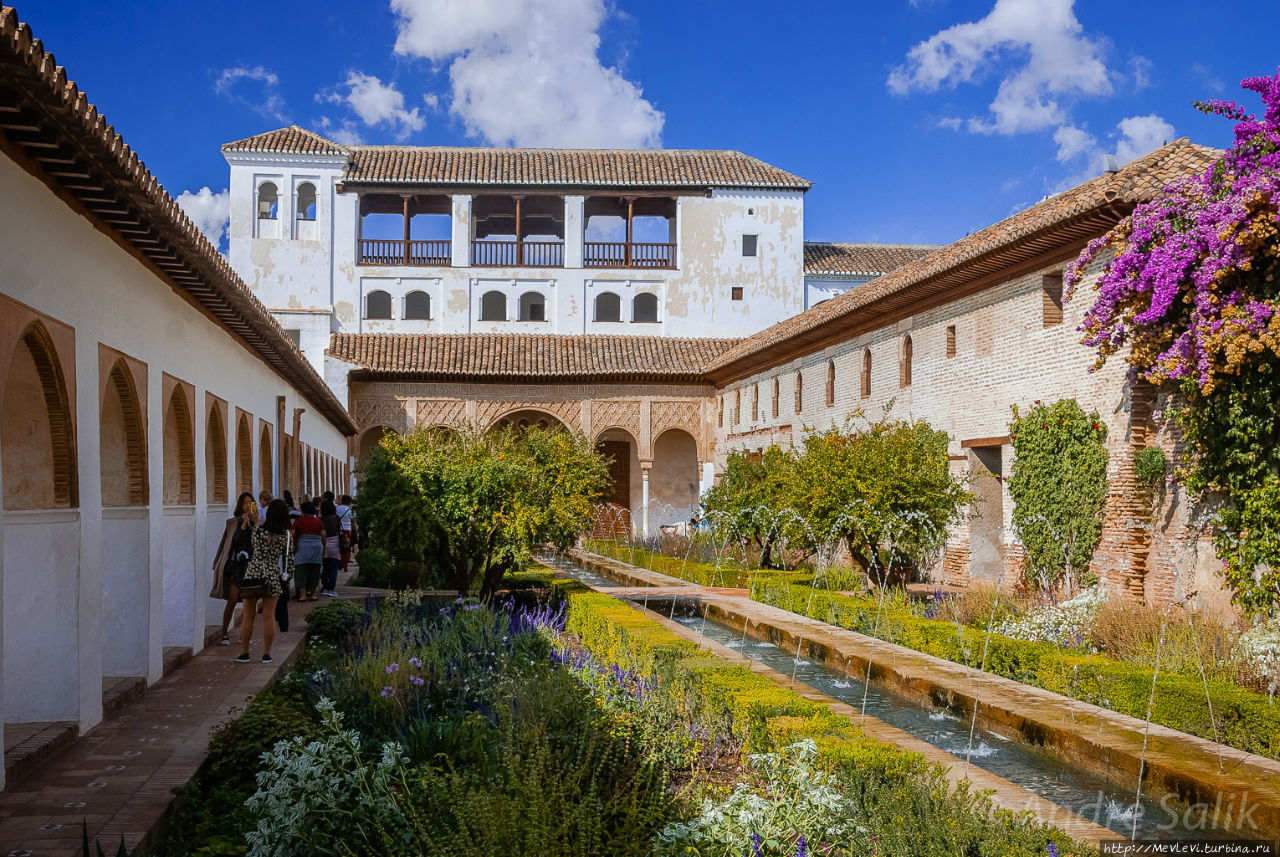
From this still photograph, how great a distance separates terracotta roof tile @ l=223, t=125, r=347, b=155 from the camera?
3431 centimetres

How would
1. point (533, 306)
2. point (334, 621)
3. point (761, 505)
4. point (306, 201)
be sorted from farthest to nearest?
1. point (533, 306)
2. point (306, 201)
3. point (761, 505)
4. point (334, 621)

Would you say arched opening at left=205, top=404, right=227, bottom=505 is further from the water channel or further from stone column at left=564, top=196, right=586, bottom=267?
stone column at left=564, top=196, right=586, bottom=267

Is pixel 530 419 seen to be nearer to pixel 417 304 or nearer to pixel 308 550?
pixel 417 304

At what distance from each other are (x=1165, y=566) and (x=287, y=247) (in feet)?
90.4

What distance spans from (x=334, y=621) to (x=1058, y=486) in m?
8.96

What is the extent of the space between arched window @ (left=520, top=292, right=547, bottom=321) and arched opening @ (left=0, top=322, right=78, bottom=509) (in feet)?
93.7

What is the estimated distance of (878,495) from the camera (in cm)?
1505

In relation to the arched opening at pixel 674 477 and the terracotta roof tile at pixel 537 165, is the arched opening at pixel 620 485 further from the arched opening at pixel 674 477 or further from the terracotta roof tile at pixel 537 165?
the terracotta roof tile at pixel 537 165

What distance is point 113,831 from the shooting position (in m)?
5.21

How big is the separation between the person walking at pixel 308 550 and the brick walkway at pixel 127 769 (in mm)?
4461

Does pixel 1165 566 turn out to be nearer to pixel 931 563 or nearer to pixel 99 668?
pixel 931 563

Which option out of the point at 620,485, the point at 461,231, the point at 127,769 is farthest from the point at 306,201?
the point at 127,769

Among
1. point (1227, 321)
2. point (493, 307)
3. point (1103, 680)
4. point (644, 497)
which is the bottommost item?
point (1103, 680)

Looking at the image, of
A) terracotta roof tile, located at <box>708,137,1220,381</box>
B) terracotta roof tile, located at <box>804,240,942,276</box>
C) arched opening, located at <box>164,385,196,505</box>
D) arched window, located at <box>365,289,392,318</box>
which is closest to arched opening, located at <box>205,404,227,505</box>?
arched opening, located at <box>164,385,196,505</box>
